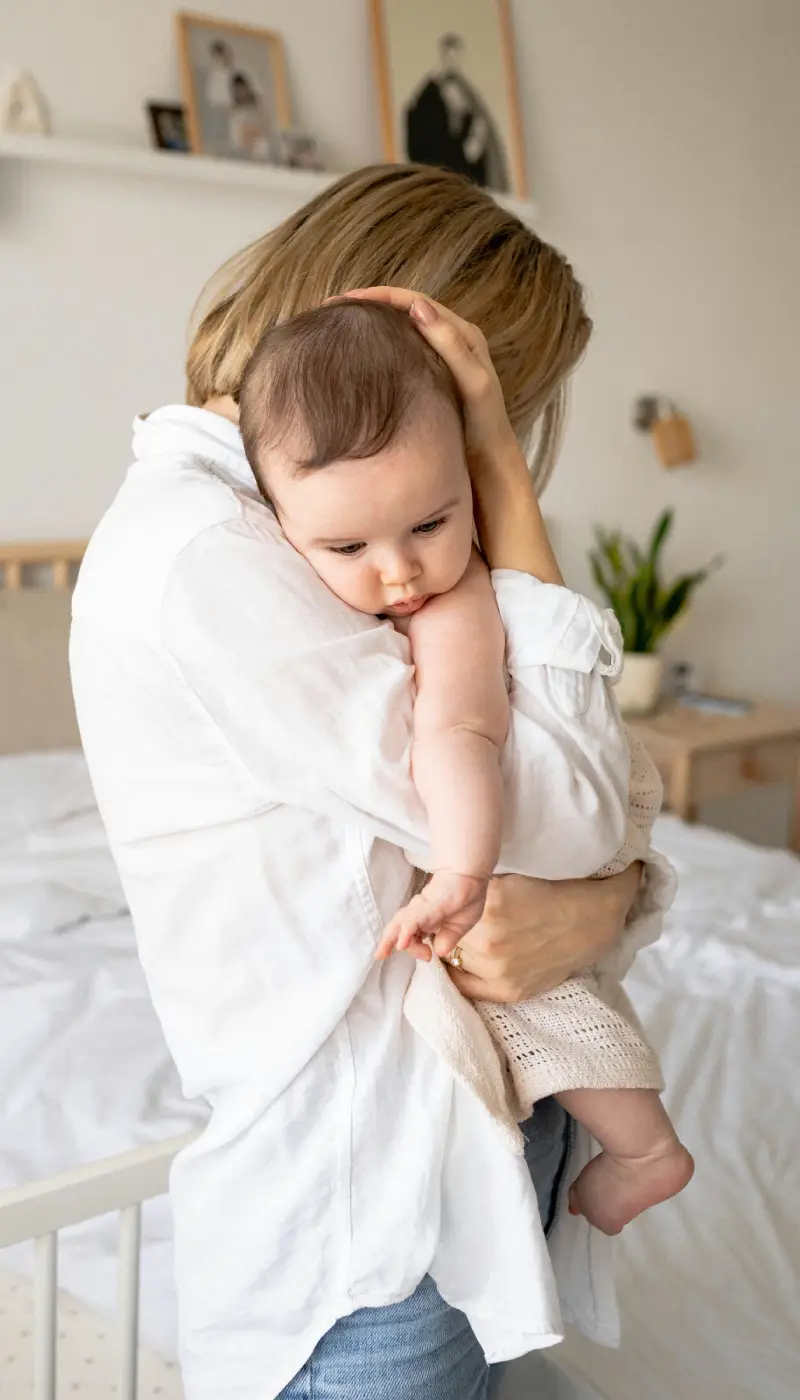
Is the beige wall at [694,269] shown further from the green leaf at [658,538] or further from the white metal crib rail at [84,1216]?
the white metal crib rail at [84,1216]

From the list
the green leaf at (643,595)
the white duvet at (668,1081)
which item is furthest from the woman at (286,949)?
the green leaf at (643,595)

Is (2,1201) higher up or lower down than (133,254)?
lower down

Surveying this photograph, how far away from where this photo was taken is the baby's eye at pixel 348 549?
2.48 feet

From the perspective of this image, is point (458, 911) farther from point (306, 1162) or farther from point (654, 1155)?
point (654, 1155)

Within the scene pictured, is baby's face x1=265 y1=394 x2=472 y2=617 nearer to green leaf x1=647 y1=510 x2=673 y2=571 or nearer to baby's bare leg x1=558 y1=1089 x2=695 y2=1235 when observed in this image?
baby's bare leg x1=558 y1=1089 x2=695 y2=1235

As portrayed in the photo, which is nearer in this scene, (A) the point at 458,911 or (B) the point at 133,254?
(A) the point at 458,911

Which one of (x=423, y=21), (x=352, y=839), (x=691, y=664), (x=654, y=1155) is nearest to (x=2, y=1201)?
(x=352, y=839)

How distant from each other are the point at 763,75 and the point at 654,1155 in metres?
3.23

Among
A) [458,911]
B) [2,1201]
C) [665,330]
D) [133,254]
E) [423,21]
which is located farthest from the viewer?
[665,330]

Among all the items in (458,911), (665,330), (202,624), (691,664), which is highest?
(202,624)

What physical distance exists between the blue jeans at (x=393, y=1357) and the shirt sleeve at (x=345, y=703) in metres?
0.27

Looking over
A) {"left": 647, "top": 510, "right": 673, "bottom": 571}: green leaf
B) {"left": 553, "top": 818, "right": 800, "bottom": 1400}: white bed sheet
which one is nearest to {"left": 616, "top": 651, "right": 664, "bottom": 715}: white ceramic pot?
{"left": 647, "top": 510, "right": 673, "bottom": 571}: green leaf

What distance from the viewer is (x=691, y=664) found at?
3.45 meters

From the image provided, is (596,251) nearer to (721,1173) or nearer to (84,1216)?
(721,1173)
